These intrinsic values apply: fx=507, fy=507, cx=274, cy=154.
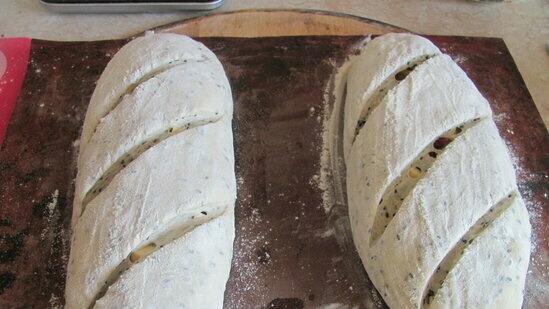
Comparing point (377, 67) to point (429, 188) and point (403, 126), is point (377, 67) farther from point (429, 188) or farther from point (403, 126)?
point (429, 188)

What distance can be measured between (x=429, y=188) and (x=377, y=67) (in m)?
0.48

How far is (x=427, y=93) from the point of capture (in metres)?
1.58

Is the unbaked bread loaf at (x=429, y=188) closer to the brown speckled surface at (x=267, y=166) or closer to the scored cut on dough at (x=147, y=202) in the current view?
the brown speckled surface at (x=267, y=166)

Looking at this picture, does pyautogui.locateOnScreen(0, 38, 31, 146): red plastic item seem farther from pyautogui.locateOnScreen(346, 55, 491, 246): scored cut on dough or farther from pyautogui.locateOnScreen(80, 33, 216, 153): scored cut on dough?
pyautogui.locateOnScreen(346, 55, 491, 246): scored cut on dough

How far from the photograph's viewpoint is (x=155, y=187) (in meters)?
1.37

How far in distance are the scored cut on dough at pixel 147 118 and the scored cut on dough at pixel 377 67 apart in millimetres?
420

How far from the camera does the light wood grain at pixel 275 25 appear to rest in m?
2.06

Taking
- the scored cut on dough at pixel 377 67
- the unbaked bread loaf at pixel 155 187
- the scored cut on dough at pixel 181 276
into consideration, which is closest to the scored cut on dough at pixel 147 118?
the unbaked bread loaf at pixel 155 187

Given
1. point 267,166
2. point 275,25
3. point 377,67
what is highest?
point 377,67

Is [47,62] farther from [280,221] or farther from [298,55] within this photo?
[280,221]

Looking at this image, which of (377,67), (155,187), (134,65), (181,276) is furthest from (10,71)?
(377,67)

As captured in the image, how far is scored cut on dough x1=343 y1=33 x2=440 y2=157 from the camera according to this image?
1.65 metres

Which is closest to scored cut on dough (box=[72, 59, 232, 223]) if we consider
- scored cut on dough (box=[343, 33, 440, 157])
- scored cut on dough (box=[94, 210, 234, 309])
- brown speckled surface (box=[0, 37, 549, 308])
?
brown speckled surface (box=[0, 37, 549, 308])

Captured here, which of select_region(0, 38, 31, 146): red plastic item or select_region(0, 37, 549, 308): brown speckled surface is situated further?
select_region(0, 38, 31, 146): red plastic item
